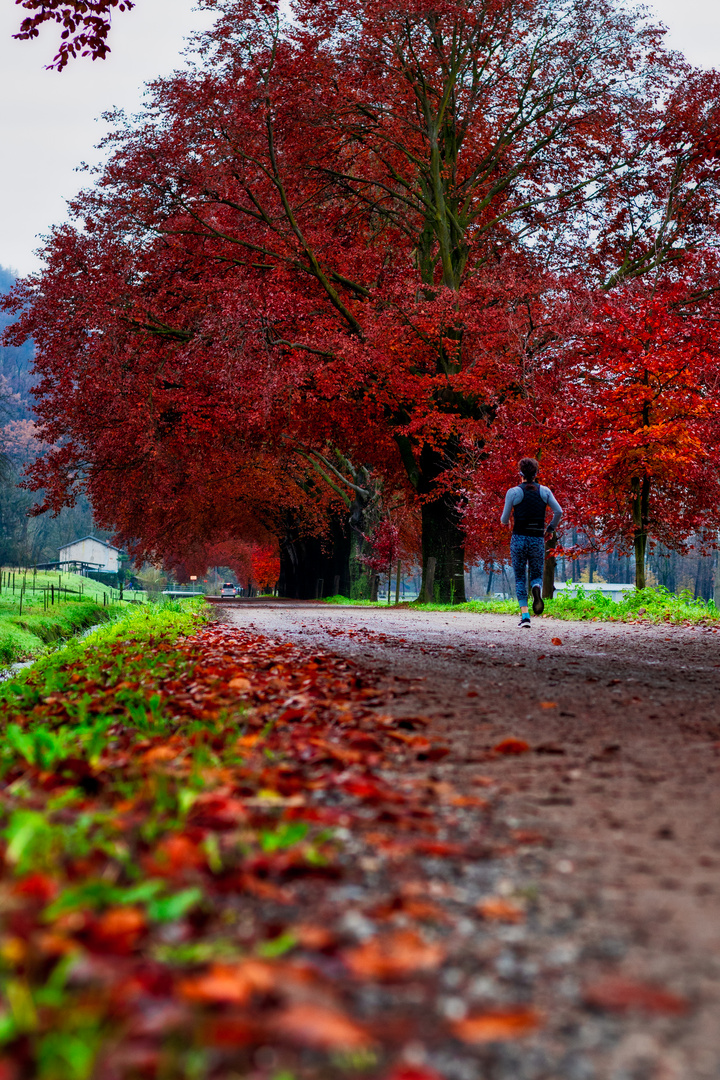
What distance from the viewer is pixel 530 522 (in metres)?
10.7

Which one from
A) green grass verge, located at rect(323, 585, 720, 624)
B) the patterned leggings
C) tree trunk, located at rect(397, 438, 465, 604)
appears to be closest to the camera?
the patterned leggings

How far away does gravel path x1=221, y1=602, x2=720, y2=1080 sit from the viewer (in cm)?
142

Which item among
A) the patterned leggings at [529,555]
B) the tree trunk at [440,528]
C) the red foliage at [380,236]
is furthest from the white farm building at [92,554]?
the patterned leggings at [529,555]

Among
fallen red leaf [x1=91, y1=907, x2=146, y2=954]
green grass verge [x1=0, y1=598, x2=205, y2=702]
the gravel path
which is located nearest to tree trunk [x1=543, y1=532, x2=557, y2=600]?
green grass verge [x1=0, y1=598, x2=205, y2=702]

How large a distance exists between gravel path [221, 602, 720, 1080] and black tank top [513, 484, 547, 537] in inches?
187

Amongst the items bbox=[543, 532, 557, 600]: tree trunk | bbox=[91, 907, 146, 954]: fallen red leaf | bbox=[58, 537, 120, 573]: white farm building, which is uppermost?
bbox=[58, 537, 120, 573]: white farm building

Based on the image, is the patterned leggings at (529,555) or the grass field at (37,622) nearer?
the patterned leggings at (529,555)

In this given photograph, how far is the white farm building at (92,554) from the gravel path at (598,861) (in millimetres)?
86913

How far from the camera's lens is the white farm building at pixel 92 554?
294 ft

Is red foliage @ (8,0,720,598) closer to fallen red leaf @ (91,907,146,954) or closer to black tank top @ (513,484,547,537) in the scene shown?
black tank top @ (513,484,547,537)

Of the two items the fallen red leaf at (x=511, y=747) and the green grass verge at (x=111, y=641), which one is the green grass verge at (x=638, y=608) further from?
the fallen red leaf at (x=511, y=747)

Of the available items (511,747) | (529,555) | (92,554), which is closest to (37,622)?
(529,555)

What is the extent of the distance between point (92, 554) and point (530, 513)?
87.2m

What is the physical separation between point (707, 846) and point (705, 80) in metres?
21.0
